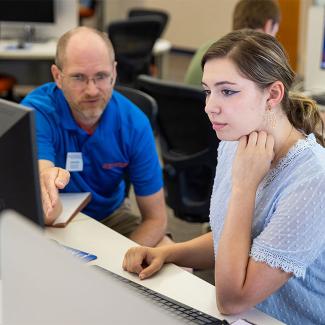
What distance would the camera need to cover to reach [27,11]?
5035 millimetres

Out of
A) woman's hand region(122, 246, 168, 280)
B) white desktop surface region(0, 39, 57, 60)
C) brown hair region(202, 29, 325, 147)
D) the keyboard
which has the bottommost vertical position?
white desktop surface region(0, 39, 57, 60)

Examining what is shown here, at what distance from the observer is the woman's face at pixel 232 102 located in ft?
4.47

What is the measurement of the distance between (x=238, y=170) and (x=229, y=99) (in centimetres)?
16

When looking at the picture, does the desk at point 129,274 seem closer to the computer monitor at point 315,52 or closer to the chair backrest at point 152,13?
the computer monitor at point 315,52

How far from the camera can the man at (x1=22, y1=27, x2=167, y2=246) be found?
2.05 m

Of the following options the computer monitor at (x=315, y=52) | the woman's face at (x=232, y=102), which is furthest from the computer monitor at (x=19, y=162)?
the computer monitor at (x=315, y=52)

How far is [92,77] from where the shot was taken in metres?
2.05

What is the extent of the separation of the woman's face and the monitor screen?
3.85m

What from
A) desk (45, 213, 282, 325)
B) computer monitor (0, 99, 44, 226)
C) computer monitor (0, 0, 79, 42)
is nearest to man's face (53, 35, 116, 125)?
desk (45, 213, 282, 325)

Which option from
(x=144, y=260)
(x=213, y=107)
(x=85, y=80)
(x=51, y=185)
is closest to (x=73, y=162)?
(x=85, y=80)

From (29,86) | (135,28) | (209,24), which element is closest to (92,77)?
(135,28)

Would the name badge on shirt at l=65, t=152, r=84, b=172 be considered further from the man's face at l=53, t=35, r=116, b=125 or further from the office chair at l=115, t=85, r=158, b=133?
the office chair at l=115, t=85, r=158, b=133

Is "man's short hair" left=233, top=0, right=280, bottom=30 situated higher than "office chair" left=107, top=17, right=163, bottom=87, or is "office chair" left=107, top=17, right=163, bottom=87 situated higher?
"man's short hair" left=233, top=0, right=280, bottom=30

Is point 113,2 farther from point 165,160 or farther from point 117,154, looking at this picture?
point 117,154
